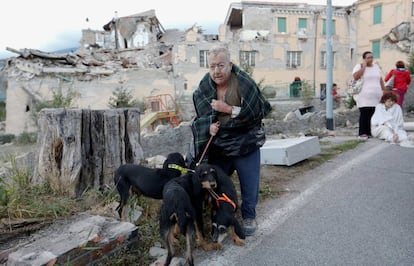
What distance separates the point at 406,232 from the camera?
2969 mm

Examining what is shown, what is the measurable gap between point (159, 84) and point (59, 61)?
7380 millimetres

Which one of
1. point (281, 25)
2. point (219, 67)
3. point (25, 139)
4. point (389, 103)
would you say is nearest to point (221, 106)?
point (219, 67)

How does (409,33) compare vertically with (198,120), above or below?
above

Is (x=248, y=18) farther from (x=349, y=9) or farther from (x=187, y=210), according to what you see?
(x=187, y=210)

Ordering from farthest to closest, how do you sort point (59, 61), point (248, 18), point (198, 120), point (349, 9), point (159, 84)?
point (349, 9), point (248, 18), point (159, 84), point (59, 61), point (198, 120)

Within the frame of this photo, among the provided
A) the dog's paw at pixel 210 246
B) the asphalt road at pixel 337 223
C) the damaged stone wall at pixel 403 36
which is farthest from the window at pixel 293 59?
the dog's paw at pixel 210 246

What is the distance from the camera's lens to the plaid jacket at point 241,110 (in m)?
2.95

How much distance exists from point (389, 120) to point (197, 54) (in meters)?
20.8

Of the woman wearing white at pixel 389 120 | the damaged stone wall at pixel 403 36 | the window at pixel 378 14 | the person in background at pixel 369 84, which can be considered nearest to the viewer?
the woman wearing white at pixel 389 120

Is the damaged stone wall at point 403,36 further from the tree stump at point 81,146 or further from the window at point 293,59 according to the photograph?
the tree stump at point 81,146

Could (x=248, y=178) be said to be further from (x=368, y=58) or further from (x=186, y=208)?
(x=368, y=58)

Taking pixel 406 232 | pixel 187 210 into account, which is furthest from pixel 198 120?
pixel 406 232

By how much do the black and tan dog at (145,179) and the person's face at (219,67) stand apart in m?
0.90

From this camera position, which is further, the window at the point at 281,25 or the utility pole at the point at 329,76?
the window at the point at 281,25
